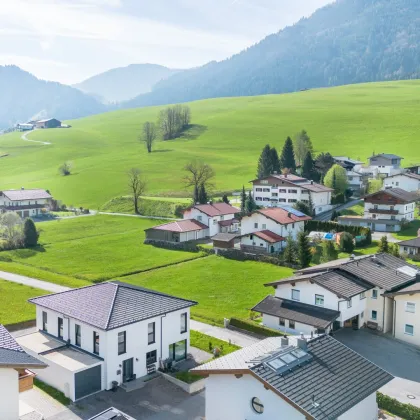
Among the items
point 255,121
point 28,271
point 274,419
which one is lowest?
point 28,271

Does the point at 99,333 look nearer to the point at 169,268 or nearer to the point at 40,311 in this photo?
the point at 40,311

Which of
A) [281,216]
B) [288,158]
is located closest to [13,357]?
[281,216]

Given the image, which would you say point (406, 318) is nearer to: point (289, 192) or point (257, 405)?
point (257, 405)

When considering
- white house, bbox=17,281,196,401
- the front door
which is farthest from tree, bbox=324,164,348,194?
the front door

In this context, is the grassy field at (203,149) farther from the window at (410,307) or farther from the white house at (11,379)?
the white house at (11,379)

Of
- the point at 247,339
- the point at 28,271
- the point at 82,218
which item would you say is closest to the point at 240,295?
the point at 247,339
